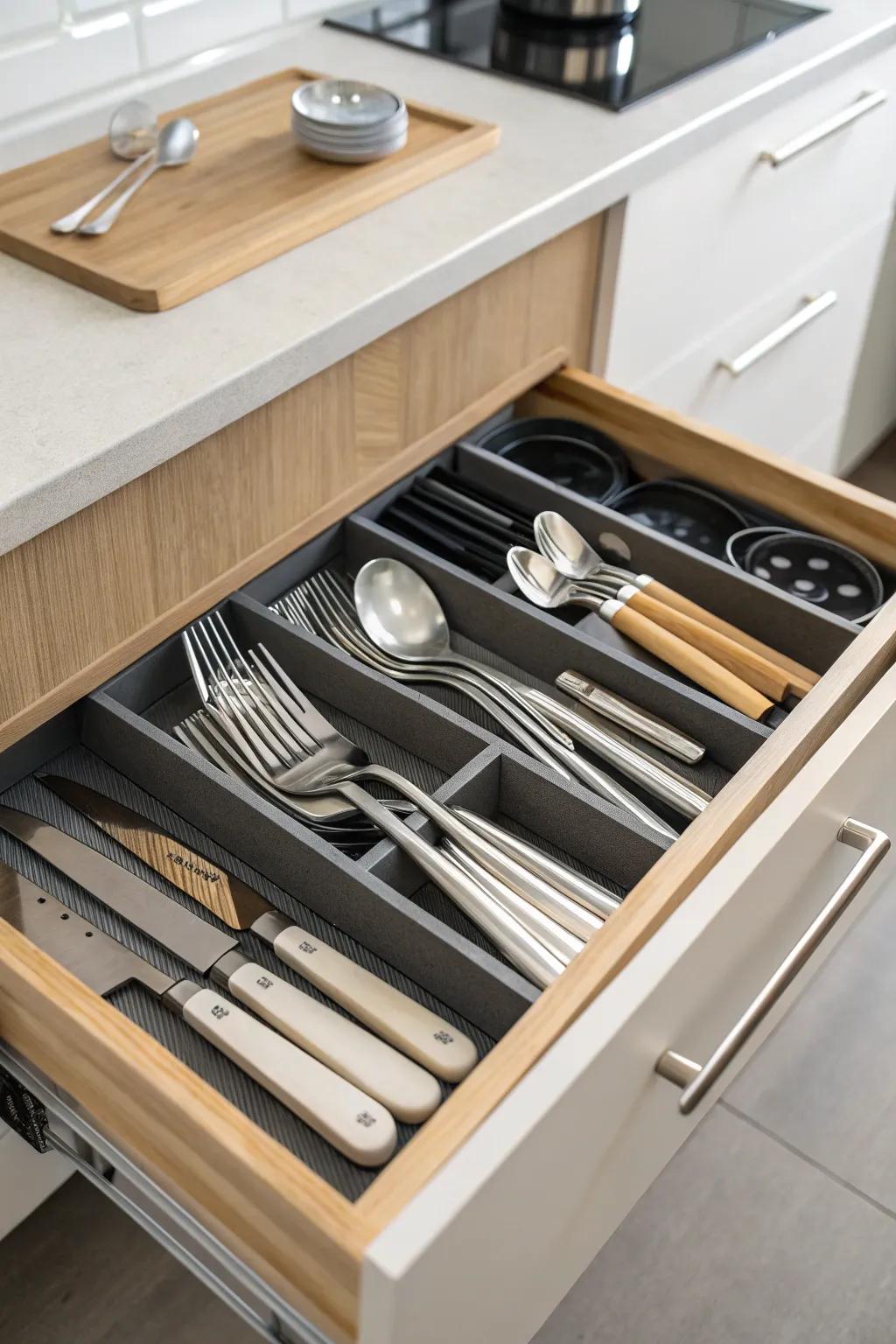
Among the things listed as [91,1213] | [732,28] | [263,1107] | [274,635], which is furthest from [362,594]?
[732,28]

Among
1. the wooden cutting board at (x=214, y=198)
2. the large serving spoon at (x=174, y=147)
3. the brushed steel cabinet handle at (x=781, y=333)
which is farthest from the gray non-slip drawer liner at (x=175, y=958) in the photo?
the brushed steel cabinet handle at (x=781, y=333)

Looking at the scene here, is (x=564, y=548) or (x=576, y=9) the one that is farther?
(x=576, y=9)

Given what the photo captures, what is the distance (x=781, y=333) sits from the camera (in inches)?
63.0

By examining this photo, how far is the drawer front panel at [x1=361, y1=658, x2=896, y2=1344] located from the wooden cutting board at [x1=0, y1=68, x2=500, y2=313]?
1.96ft

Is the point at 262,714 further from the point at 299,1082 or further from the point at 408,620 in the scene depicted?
the point at 299,1082

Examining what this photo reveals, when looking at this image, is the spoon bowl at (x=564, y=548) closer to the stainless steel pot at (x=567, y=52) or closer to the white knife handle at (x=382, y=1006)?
the white knife handle at (x=382, y=1006)

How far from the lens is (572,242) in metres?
1.21

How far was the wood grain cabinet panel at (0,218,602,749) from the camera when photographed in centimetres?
85

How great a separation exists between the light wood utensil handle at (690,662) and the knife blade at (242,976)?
379 mm

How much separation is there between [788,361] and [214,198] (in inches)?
35.9

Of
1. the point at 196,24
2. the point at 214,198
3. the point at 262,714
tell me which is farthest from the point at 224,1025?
the point at 196,24

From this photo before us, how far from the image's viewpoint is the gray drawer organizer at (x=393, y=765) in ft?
2.43

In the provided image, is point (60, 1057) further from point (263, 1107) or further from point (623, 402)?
point (623, 402)

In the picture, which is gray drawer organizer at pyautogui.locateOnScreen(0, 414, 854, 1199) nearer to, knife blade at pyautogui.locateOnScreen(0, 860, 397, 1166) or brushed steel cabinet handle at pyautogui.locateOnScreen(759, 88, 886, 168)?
knife blade at pyautogui.locateOnScreen(0, 860, 397, 1166)
